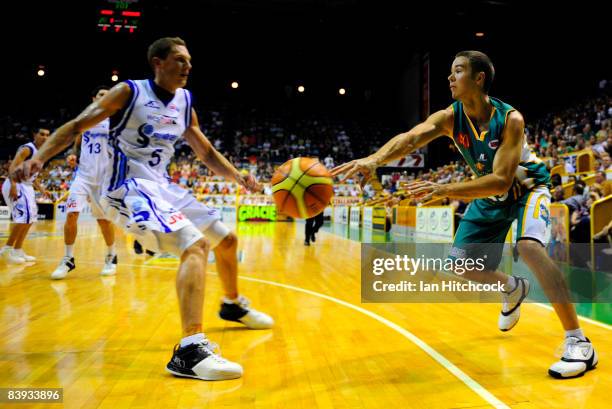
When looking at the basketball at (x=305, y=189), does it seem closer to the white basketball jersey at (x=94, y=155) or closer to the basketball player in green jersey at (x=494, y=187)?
the basketball player in green jersey at (x=494, y=187)

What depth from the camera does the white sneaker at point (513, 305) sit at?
3.22 m

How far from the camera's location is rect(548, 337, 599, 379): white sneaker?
2.45m

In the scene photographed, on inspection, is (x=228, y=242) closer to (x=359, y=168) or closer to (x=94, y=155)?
(x=359, y=168)

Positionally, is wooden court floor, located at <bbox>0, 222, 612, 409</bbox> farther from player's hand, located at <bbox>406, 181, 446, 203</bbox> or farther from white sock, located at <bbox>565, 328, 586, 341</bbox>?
player's hand, located at <bbox>406, 181, 446, 203</bbox>

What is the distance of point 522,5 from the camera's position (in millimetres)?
16984

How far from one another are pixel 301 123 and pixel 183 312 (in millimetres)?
31366

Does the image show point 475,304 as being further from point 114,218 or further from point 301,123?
point 301,123

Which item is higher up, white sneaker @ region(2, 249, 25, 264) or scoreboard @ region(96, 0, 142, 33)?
scoreboard @ region(96, 0, 142, 33)

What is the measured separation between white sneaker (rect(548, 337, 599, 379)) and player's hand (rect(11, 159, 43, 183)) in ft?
9.83

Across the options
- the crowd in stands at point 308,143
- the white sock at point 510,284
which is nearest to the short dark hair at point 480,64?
the white sock at point 510,284

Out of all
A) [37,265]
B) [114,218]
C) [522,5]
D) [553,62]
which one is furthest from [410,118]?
[114,218]

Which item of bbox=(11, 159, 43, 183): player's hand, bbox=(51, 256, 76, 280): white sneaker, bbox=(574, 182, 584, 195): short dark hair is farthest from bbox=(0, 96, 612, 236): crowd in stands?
bbox=(11, 159, 43, 183): player's hand

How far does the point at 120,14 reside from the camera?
1831 centimetres

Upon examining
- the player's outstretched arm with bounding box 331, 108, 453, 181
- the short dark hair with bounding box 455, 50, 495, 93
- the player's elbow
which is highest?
the short dark hair with bounding box 455, 50, 495, 93
